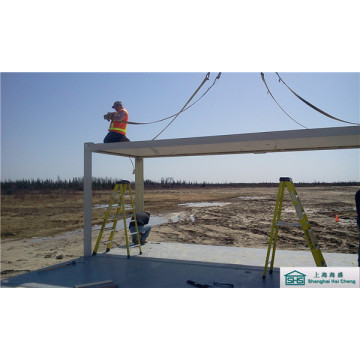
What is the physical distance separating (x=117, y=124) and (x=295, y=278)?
4.85m

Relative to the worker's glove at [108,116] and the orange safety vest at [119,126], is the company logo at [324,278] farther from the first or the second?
the worker's glove at [108,116]

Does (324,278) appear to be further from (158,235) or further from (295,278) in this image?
(158,235)

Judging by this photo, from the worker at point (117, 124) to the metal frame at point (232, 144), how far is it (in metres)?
0.34

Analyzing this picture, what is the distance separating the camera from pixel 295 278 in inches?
176

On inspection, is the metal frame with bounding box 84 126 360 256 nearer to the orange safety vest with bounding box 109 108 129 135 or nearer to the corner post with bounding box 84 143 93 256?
the corner post with bounding box 84 143 93 256

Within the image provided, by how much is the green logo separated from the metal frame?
6.94ft

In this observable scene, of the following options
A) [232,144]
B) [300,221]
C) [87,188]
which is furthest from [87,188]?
[300,221]

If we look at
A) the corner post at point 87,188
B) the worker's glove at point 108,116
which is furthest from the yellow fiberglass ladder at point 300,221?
the worker's glove at point 108,116

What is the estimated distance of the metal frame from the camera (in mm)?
4734

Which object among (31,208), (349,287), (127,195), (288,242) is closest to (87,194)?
(127,195)

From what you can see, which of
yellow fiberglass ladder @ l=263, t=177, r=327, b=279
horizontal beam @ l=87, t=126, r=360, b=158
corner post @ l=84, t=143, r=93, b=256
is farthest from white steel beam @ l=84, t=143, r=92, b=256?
yellow fiberglass ladder @ l=263, t=177, r=327, b=279

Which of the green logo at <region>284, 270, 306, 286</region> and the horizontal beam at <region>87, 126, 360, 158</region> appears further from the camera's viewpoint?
the horizontal beam at <region>87, 126, 360, 158</region>

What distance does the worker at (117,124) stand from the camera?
682 centimetres

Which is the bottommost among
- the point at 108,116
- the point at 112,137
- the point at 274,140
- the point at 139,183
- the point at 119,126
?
the point at 139,183
